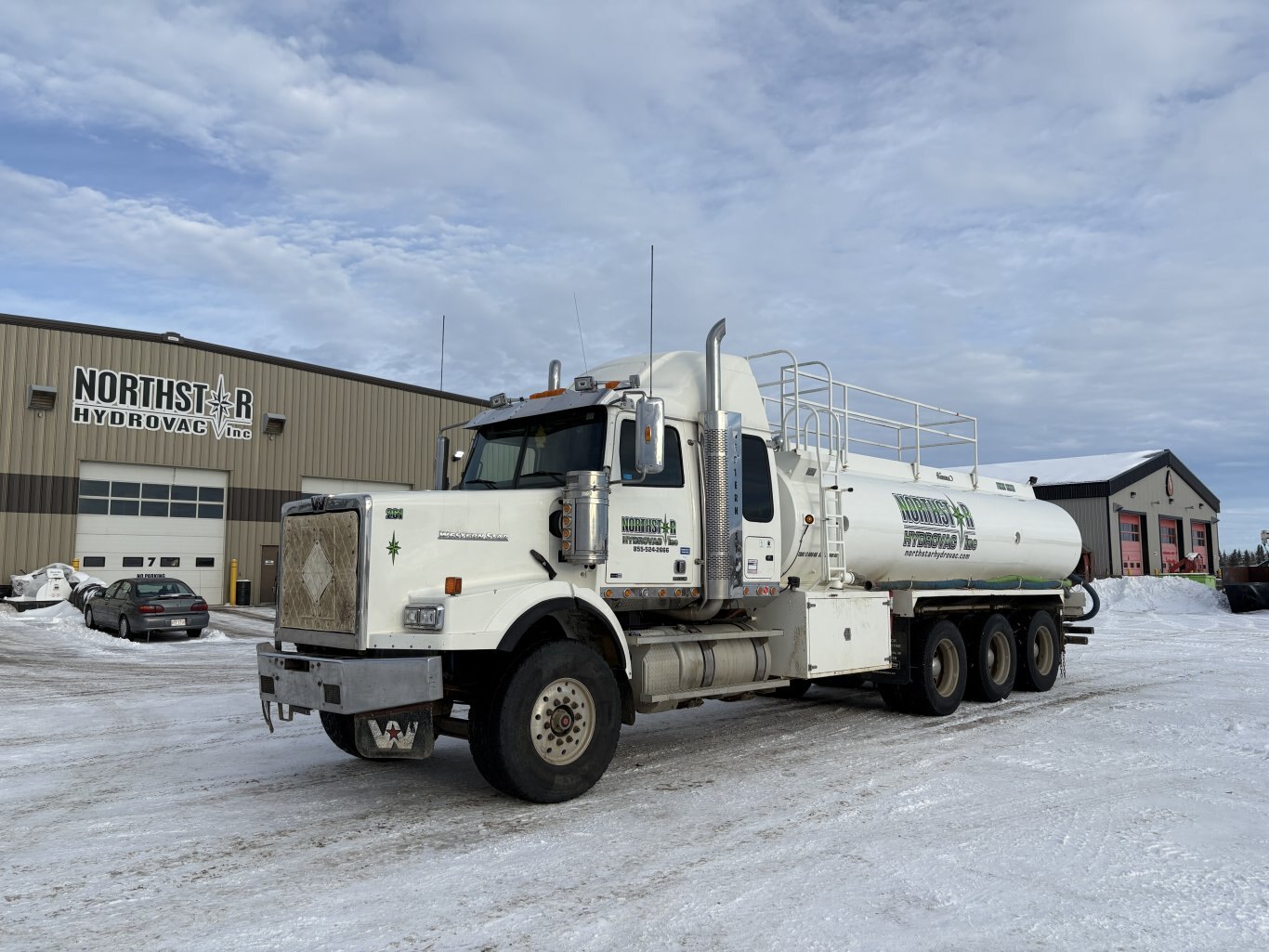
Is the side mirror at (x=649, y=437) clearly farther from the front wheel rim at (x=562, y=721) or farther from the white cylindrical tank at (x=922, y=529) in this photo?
the white cylindrical tank at (x=922, y=529)

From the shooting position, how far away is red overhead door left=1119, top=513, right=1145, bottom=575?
48125mm

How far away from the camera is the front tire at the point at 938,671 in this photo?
424 inches

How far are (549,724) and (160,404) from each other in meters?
27.3

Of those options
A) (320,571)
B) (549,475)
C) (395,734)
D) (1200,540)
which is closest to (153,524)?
(320,571)

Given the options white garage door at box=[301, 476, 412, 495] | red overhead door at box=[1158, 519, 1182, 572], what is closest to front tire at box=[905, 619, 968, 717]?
white garage door at box=[301, 476, 412, 495]

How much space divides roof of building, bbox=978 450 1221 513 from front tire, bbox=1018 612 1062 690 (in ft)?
108

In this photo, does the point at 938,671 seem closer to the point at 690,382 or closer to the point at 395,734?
the point at 690,382

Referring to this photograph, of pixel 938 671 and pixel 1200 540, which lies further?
pixel 1200 540

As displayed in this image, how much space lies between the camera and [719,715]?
A: 1087 centimetres

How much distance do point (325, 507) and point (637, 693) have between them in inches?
113

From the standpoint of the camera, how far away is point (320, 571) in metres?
6.87

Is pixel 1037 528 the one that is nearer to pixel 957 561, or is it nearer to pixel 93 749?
pixel 957 561

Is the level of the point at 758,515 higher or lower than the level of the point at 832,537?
higher

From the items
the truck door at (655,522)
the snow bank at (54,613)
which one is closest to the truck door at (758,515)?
the truck door at (655,522)
